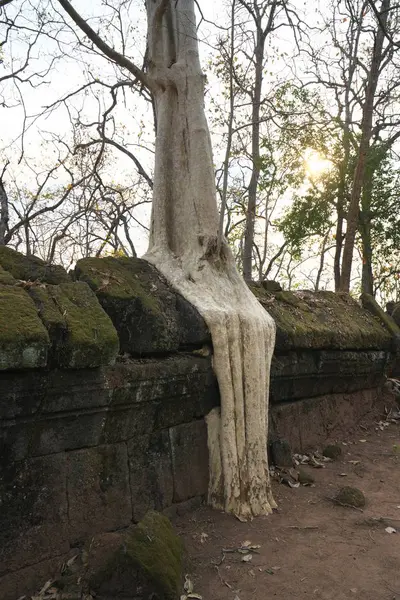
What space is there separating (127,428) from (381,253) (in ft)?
40.0

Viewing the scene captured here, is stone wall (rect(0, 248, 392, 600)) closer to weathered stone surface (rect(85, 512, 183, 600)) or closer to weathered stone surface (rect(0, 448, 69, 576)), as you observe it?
weathered stone surface (rect(0, 448, 69, 576))

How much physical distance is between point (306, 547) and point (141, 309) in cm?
183

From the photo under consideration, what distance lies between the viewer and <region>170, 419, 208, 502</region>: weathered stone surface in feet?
11.0

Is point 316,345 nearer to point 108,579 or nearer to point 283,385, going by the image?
point 283,385

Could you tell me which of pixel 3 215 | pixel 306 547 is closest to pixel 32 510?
pixel 306 547

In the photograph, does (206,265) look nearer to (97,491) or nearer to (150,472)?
(150,472)

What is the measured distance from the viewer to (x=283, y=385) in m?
4.57

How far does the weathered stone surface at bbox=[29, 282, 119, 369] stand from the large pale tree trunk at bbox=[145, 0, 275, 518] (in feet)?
3.47

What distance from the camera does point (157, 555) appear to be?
244cm

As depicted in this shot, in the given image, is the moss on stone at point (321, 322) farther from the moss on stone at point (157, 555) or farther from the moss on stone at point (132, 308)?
the moss on stone at point (157, 555)

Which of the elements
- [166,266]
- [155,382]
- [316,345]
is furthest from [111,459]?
[316,345]

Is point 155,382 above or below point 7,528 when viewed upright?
above

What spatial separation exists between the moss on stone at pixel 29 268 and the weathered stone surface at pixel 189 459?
127 cm

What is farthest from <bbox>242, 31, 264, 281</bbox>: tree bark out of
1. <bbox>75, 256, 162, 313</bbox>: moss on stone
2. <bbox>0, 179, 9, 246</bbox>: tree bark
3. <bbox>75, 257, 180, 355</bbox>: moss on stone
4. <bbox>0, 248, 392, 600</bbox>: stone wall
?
<bbox>75, 257, 180, 355</bbox>: moss on stone
